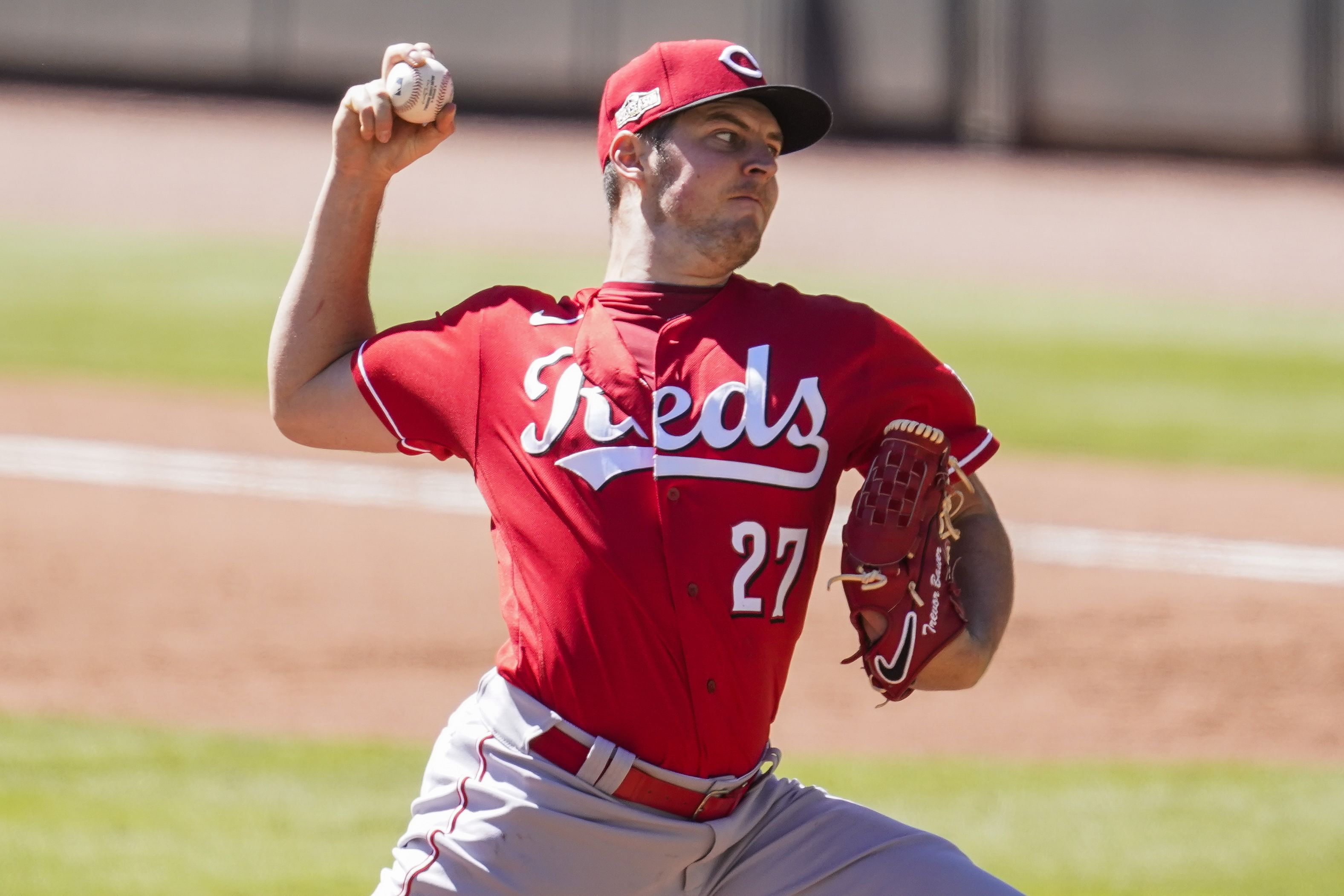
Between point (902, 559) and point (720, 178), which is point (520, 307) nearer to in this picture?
point (720, 178)

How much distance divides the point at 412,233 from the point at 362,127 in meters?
13.6

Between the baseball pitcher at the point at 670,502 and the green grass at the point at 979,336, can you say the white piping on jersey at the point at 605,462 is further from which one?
the green grass at the point at 979,336

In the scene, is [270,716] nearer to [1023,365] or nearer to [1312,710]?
[1312,710]

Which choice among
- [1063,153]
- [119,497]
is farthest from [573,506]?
[1063,153]

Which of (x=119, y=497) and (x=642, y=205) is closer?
(x=642, y=205)

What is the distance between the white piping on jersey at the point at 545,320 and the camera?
2750mm

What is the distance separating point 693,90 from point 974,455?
759 millimetres

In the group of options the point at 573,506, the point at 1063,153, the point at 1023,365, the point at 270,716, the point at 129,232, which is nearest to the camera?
the point at 573,506

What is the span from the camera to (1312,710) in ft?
20.9

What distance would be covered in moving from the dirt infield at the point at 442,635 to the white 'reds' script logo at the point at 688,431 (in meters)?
3.45

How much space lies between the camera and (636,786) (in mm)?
2584

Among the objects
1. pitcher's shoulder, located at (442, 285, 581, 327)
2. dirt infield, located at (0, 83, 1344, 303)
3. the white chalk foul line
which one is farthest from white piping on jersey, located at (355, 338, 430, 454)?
dirt infield, located at (0, 83, 1344, 303)

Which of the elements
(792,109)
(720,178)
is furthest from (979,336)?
(720,178)

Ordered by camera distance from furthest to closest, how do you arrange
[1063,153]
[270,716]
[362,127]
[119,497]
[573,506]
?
[1063,153], [119,497], [270,716], [362,127], [573,506]
